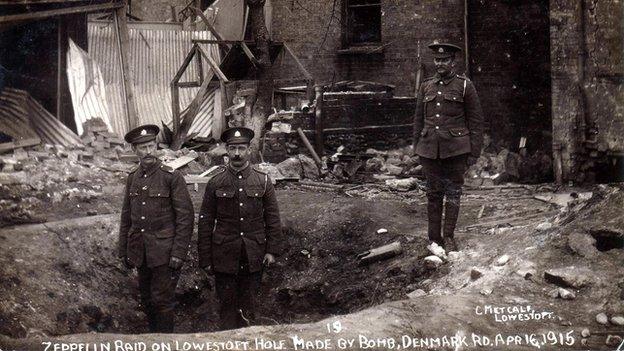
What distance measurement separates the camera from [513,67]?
44.0ft

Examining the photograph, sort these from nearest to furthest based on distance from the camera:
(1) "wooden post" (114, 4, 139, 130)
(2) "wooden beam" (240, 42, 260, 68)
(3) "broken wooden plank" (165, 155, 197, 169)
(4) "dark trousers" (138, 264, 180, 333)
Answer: (4) "dark trousers" (138, 264, 180, 333) → (3) "broken wooden plank" (165, 155, 197, 169) → (1) "wooden post" (114, 4, 139, 130) → (2) "wooden beam" (240, 42, 260, 68)

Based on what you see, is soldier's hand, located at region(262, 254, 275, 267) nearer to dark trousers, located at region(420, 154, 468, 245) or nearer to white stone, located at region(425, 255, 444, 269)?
white stone, located at region(425, 255, 444, 269)

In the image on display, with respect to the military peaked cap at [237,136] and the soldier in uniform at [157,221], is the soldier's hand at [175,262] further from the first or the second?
the military peaked cap at [237,136]

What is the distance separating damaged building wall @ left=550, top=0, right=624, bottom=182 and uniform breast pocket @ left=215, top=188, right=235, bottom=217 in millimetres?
5856

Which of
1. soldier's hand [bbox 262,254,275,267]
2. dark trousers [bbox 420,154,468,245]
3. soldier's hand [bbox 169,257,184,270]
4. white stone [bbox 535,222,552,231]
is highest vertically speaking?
dark trousers [bbox 420,154,468,245]

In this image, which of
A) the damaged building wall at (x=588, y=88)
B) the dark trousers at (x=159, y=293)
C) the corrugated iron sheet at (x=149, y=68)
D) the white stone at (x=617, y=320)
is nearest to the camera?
the white stone at (x=617, y=320)

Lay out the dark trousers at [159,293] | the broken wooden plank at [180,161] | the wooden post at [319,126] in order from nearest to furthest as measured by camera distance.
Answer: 1. the dark trousers at [159,293]
2. the broken wooden plank at [180,161]
3. the wooden post at [319,126]

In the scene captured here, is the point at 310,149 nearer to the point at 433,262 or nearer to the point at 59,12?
the point at 59,12

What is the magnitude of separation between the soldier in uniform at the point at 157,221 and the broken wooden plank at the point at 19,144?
5.04 m

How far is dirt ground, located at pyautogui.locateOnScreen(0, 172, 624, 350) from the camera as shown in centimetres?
530

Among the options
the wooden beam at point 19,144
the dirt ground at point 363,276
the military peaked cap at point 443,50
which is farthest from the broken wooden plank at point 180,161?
the military peaked cap at point 443,50

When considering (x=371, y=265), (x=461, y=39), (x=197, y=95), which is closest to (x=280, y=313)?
(x=371, y=265)

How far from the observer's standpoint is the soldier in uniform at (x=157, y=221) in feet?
21.4

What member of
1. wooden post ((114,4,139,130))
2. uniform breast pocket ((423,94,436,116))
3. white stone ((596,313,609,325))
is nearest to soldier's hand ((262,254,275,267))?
uniform breast pocket ((423,94,436,116))
